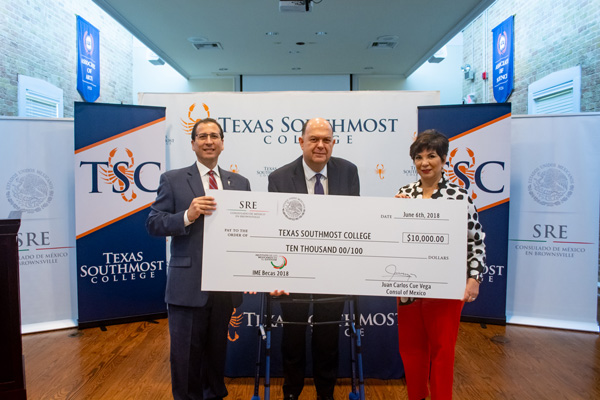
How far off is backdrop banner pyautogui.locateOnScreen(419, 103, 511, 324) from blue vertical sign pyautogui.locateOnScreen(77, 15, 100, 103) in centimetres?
616

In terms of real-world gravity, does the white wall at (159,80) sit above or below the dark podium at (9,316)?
above

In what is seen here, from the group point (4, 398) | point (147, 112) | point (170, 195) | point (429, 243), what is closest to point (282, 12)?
point (147, 112)

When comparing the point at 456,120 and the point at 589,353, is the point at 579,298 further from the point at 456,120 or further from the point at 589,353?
the point at 456,120

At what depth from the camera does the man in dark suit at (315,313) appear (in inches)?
88.5

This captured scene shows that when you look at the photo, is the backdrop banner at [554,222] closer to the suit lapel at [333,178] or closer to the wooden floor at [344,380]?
the wooden floor at [344,380]

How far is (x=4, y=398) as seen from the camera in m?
1.85

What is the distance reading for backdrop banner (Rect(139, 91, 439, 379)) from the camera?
9.32 ft

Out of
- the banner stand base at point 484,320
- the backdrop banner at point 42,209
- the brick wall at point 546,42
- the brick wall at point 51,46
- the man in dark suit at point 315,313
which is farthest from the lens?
the brick wall at point 51,46

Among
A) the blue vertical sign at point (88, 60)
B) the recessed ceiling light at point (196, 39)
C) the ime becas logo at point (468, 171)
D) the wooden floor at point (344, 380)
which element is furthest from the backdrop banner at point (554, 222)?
the blue vertical sign at point (88, 60)

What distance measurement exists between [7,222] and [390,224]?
1.78 m

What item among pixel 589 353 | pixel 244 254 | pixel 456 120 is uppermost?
pixel 456 120

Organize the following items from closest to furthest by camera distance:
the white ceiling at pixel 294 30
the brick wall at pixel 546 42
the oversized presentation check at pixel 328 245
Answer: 1. the oversized presentation check at pixel 328 245
2. the brick wall at pixel 546 42
3. the white ceiling at pixel 294 30

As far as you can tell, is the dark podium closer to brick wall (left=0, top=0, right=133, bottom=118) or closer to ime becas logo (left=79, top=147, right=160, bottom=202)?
ime becas logo (left=79, top=147, right=160, bottom=202)

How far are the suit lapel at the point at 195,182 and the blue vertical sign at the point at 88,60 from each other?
6.20 m
